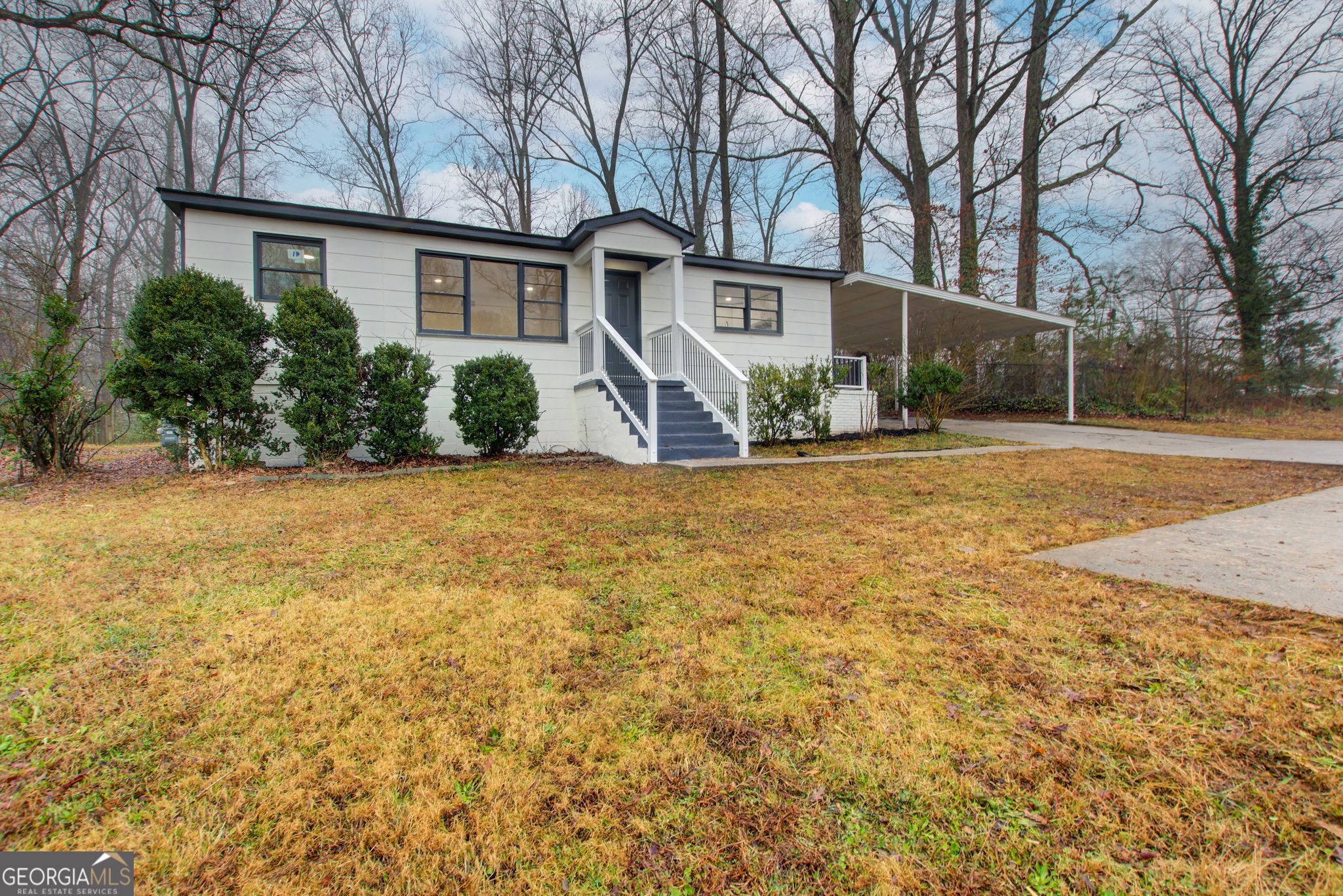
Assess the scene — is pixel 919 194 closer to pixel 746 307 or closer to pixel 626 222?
pixel 746 307

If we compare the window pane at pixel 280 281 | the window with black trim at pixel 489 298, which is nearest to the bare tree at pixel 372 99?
the window with black trim at pixel 489 298

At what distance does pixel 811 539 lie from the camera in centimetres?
372

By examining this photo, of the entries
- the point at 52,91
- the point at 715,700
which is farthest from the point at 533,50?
the point at 715,700

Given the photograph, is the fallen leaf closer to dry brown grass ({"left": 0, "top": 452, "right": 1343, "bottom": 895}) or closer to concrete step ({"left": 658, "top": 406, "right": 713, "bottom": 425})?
dry brown grass ({"left": 0, "top": 452, "right": 1343, "bottom": 895})

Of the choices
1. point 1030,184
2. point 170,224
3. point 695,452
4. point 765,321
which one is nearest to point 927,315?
point 765,321

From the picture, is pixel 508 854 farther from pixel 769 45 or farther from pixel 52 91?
pixel 52 91

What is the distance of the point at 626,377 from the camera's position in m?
9.70

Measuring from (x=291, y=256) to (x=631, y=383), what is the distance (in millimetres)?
5391

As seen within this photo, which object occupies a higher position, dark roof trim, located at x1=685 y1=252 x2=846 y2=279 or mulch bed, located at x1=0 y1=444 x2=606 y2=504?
dark roof trim, located at x1=685 y1=252 x2=846 y2=279

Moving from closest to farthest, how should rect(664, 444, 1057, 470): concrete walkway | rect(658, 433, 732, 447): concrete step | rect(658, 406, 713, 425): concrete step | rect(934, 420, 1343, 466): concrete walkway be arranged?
rect(664, 444, 1057, 470): concrete walkway
rect(934, 420, 1343, 466): concrete walkway
rect(658, 433, 732, 447): concrete step
rect(658, 406, 713, 425): concrete step

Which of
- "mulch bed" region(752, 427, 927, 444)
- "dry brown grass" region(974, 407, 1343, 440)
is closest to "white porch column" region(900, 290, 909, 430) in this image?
"mulch bed" region(752, 427, 927, 444)

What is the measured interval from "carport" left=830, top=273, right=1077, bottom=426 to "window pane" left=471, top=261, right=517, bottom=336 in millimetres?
6918

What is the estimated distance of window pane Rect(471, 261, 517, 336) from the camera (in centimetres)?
1052

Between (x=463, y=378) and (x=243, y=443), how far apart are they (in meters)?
2.78
